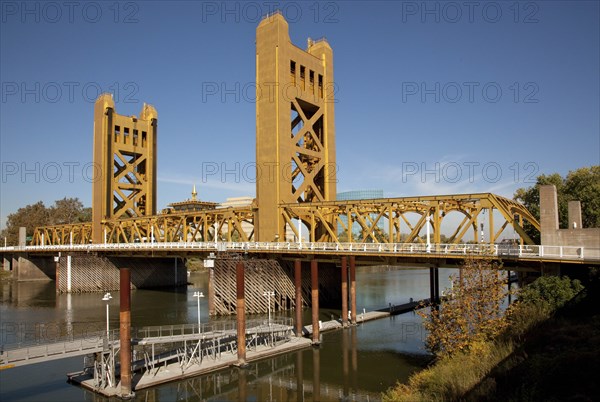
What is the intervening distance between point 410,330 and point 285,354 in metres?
11.9

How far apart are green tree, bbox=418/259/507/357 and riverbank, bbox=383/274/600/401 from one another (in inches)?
31.5

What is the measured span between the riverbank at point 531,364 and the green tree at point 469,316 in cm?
80

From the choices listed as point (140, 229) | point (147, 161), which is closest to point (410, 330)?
point (140, 229)

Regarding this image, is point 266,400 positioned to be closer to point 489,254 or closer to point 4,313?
point 489,254

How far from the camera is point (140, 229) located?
277 feet

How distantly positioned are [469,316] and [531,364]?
7.89 metres

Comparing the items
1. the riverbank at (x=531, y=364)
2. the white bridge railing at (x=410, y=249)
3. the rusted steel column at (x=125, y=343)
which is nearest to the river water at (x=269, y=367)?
the rusted steel column at (x=125, y=343)

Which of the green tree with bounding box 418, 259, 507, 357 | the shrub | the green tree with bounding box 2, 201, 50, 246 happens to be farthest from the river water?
the green tree with bounding box 2, 201, 50, 246

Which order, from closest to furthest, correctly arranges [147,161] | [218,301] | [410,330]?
[410,330]
[218,301]
[147,161]

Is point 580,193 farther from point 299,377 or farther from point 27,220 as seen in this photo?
point 27,220

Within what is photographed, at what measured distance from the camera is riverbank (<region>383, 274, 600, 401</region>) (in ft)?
49.9

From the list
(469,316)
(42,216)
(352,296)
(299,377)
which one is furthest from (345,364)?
(42,216)

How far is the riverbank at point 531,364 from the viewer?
15.2m

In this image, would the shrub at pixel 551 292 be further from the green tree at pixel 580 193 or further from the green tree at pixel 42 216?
the green tree at pixel 42 216
